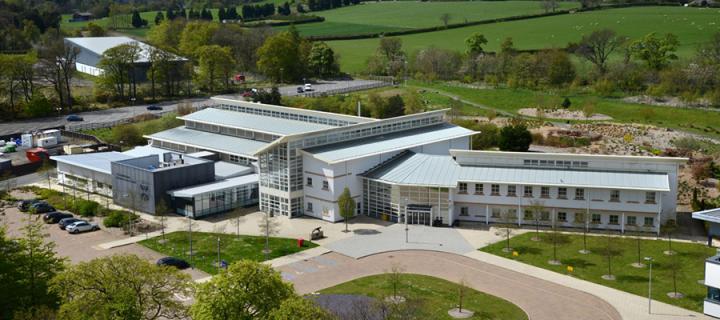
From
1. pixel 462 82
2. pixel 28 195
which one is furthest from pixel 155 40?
pixel 28 195

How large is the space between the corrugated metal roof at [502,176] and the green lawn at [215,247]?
8622mm

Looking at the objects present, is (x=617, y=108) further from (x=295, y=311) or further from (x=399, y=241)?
(x=295, y=311)

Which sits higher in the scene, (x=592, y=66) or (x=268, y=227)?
(x=592, y=66)

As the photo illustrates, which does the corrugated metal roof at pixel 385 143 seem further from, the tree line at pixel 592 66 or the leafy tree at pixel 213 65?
the leafy tree at pixel 213 65

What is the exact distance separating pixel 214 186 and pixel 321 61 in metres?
64.4

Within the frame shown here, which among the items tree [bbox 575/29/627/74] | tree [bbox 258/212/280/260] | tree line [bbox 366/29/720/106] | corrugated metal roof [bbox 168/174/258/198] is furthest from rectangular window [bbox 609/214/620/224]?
tree [bbox 575/29/627/74]

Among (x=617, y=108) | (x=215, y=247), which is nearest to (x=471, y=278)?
(x=215, y=247)

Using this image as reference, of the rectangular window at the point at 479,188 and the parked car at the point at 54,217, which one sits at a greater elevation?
the rectangular window at the point at 479,188

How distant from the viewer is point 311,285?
39500 mm

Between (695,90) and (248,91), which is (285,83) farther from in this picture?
(695,90)

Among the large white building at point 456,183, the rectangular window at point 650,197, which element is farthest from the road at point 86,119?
the rectangular window at point 650,197

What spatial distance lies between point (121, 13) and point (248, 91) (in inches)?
3683

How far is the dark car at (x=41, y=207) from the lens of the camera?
5281 cm

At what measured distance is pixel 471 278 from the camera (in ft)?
132
